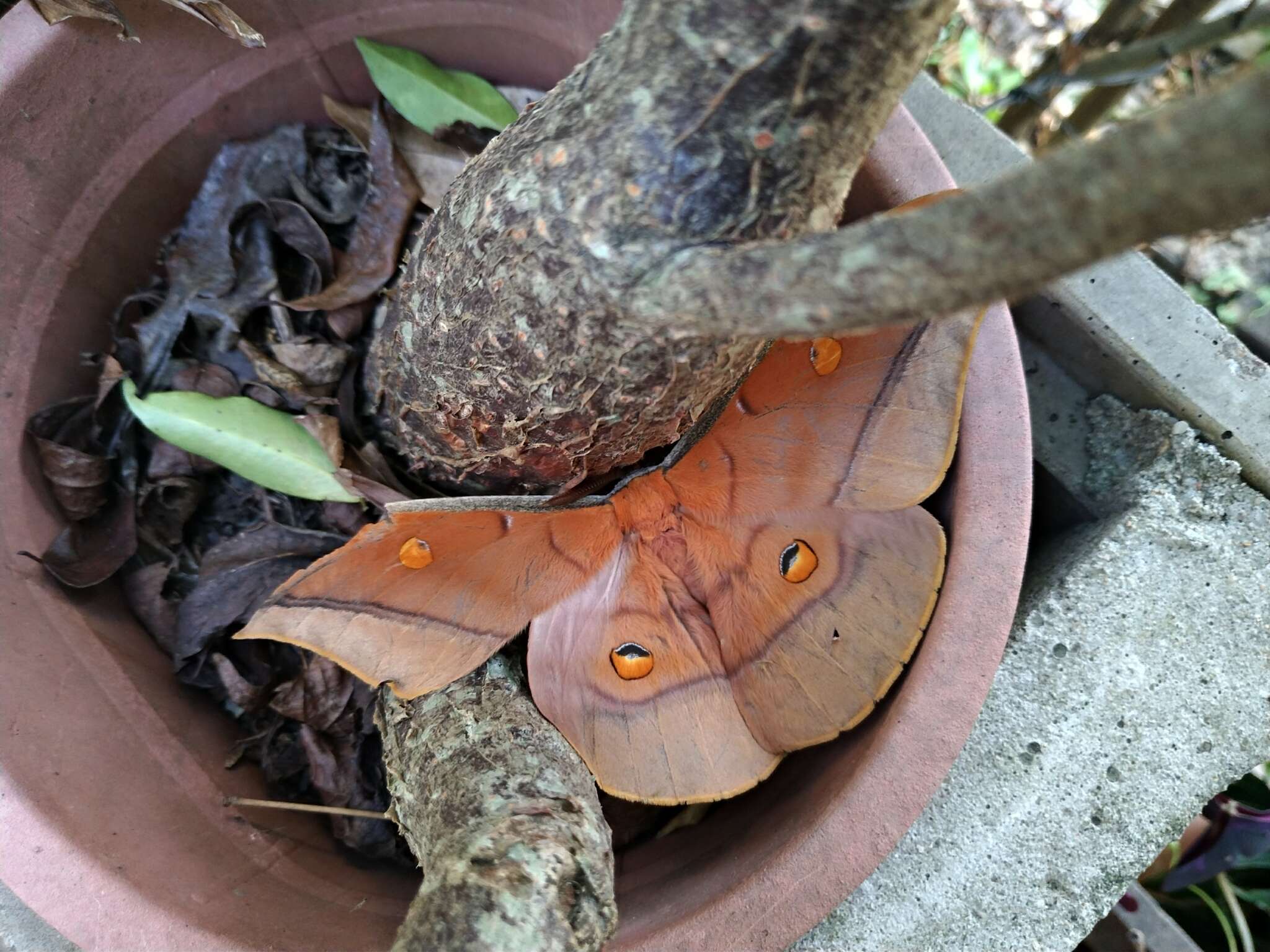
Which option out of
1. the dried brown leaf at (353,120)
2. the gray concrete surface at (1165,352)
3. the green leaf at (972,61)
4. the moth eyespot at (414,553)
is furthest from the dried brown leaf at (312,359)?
the green leaf at (972,61)

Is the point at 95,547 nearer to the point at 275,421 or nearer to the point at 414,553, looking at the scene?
the point at 275,421

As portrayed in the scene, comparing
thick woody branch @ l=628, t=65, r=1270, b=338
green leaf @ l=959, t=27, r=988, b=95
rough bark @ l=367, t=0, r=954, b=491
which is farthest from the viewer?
green leaf @ l=959, t=27, r=988, b=95

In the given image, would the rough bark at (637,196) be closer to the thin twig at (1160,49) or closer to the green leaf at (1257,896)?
the thin twig at (1160,49)

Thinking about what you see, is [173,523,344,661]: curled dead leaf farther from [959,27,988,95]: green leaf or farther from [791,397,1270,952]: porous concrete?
[959,27,988,95]: green leaf

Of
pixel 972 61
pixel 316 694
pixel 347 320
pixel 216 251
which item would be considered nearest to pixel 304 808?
→ pixel 316 694

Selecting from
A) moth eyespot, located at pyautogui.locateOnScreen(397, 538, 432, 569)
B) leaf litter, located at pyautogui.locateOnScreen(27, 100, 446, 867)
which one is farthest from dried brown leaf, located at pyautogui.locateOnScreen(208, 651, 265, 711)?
moth eyespot, located at pyautogui.locateOnScreen(397, 538, 432, 569)
